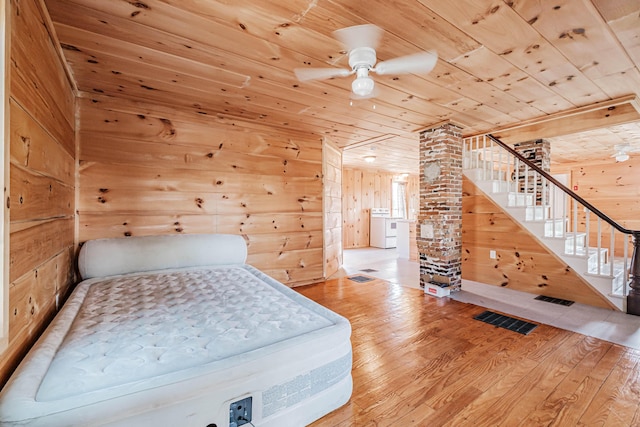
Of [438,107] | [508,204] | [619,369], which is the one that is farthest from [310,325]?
[508,204]

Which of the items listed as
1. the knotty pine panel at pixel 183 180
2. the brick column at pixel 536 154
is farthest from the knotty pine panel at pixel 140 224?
the brick column at pixel 536 154

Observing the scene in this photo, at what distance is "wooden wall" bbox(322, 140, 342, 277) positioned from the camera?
4.56 m

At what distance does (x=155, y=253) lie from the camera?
2.73 m

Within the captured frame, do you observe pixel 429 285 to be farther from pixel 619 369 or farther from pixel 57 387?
pixel 57 387

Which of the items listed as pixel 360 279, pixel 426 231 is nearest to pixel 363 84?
pixel 426 231

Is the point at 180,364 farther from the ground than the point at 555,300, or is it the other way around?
the point at 180,364

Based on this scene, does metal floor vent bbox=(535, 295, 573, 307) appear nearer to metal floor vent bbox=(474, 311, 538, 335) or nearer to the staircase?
the staircase

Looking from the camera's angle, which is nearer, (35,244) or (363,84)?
(35,244)

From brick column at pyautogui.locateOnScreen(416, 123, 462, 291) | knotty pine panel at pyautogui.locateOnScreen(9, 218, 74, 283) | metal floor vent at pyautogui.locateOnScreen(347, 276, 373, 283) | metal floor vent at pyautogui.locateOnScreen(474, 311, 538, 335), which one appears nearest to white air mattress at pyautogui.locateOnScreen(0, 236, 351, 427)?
knotty pine panel at pyautogui.locateOnScreen(9, 218, 74, 283)

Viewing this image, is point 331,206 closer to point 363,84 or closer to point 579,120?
point 363,84

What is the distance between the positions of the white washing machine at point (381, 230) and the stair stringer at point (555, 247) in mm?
3652

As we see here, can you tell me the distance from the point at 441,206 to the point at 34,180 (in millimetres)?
3863

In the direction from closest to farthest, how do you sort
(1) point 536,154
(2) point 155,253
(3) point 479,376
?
(3) point 479,376, (2) point 155,253, (1) point 536,154

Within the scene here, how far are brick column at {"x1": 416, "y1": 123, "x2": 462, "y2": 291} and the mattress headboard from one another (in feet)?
8.04
